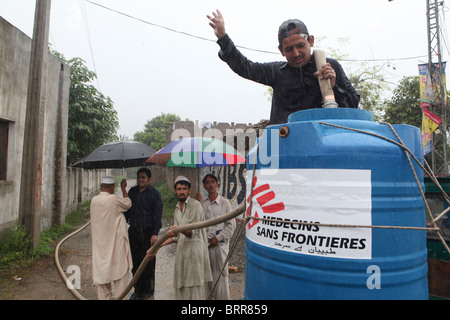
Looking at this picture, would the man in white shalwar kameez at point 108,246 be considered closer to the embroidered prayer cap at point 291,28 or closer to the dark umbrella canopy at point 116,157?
the dark umbrella canopy at point 116,157

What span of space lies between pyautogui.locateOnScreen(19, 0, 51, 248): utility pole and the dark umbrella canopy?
129cm

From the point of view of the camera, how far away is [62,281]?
4906 mm

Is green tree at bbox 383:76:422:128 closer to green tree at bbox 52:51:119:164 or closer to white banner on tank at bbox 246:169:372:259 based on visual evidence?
green tree at bbox 52:51:119:164

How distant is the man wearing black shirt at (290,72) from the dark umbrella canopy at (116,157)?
3.38 m

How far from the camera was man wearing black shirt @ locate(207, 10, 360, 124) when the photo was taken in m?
1.86

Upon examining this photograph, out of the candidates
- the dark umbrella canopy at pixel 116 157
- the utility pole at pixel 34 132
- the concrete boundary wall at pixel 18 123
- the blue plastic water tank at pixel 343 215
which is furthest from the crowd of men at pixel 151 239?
the concrete boundary wall at pixel 18 123

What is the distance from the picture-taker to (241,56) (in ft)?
6.48

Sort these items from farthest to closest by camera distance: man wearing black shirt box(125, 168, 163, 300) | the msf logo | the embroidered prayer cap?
1. man wearing black shirt box(125, 168, 163, 300)
2. the embroidered prayer cap
3. the msf logo

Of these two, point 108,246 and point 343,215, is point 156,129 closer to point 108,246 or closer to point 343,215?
point 108,246

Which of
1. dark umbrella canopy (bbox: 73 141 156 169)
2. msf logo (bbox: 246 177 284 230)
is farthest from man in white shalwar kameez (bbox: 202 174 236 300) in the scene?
msf logo (bbox: 246 177 284 230)

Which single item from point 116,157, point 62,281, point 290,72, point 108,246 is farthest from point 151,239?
point 290,72
